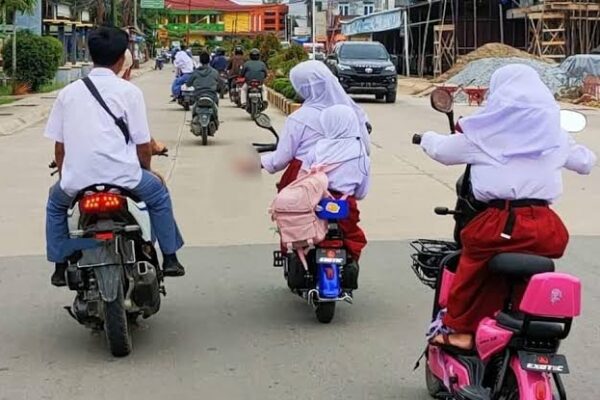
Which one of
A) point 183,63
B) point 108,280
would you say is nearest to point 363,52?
point 183,63

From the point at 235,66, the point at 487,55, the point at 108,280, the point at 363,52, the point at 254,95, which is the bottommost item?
the point at 108,280

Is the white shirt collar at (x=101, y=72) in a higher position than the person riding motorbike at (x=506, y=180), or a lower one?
higher

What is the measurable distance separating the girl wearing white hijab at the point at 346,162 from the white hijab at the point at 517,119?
88.6 inches

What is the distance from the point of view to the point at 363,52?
32.0m

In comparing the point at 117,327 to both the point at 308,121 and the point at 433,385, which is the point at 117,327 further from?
the point at 308,121

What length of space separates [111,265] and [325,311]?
1577 millimetres

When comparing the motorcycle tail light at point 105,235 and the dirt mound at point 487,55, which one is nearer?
the motorcycle tail light at point 105,235

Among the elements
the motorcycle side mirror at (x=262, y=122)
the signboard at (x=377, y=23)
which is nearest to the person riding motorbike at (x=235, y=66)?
the motorcycle side mirror at (x=262, y=122)

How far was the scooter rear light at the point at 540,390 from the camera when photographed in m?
3.66

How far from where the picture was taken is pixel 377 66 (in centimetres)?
3041

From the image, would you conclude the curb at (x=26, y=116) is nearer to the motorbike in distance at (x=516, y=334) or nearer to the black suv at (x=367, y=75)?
the black suv at (x=367, y=75)

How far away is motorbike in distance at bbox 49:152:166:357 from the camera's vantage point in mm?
→ 5480

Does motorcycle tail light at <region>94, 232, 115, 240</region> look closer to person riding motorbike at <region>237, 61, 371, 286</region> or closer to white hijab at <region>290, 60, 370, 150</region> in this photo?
person riding motorbike at <region>237, 61, 371, 286</region>

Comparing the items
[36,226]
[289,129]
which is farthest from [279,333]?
[36,226]
